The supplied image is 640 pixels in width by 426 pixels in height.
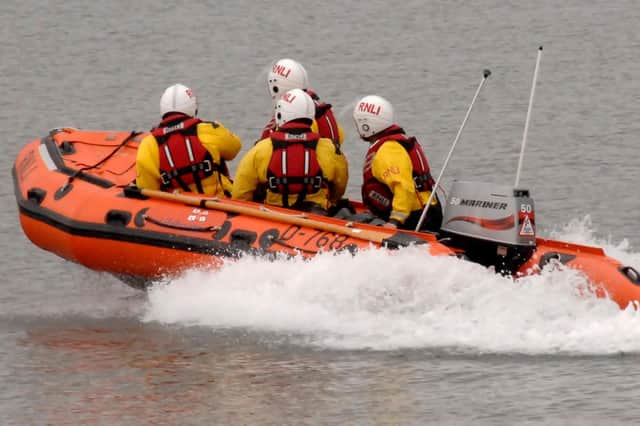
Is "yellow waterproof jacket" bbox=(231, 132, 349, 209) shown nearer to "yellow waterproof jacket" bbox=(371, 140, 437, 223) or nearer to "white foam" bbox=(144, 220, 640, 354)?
"yellow waterproof jacket" bbox=(371, 140, 437, 223)

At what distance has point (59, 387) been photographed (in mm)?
9820

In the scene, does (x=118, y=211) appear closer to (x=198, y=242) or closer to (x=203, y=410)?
(x=198, y=242)

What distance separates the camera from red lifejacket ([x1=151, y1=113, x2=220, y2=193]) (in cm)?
1178

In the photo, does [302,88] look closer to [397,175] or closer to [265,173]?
[265,173]

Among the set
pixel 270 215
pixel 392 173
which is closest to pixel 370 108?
pixel 392 173

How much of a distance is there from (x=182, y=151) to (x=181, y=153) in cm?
2

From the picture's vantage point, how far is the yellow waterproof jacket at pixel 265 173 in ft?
37.1

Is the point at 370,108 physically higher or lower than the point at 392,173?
higher

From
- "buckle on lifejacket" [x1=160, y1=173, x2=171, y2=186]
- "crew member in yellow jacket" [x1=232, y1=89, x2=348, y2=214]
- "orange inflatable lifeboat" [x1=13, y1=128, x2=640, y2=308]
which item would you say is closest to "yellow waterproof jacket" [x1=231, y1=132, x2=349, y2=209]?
"crew member in yellow jacket" [x1=232, y1=89, x2=348, y2=214]

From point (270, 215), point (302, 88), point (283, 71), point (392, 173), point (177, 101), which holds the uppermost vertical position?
point (283, 71)

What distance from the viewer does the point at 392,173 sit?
10898 mm

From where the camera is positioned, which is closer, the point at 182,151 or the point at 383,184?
the point at 383,184

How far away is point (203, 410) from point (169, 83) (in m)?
12.5

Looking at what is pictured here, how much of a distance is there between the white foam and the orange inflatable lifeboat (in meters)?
0.14
